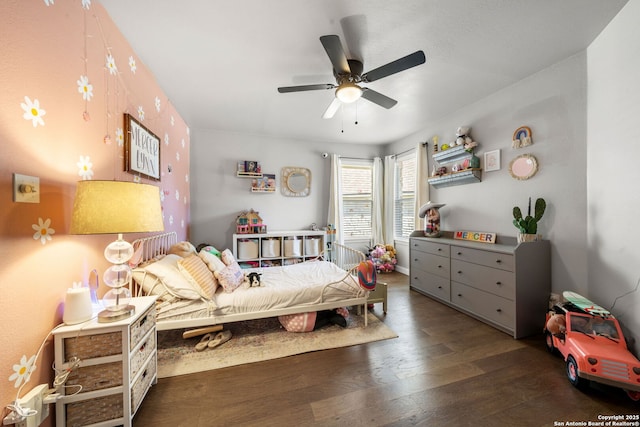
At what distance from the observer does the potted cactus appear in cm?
235

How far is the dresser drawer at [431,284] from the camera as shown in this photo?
10.0ft

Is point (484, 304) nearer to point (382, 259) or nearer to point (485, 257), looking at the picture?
point (485, 257)

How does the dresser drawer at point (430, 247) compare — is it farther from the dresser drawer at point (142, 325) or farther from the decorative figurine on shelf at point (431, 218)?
the dresser drawer at point (142, 325)

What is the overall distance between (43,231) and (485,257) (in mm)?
3514

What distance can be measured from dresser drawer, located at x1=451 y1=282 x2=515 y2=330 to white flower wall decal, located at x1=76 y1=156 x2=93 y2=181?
364 centimetres

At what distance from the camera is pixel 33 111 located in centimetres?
110

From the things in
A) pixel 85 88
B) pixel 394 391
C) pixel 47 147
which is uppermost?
pixel 85 88

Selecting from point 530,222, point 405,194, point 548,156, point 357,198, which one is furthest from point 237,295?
point 405,194

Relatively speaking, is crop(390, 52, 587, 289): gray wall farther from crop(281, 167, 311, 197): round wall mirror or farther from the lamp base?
the lamp base

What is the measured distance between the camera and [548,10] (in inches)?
66.2

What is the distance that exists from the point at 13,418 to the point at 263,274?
2067mm

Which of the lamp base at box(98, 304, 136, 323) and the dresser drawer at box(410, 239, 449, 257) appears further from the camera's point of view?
the dresser drawer at box(410, 239, 449, 257)

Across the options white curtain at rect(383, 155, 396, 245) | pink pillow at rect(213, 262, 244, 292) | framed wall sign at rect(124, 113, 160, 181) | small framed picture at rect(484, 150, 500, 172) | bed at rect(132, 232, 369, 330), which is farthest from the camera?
white curtain at rect(383, 155, 396, 245)

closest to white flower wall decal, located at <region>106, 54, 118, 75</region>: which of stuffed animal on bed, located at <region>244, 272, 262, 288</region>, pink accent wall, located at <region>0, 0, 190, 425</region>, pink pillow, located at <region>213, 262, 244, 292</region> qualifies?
pink accent wall, located at <region>0, 0, 190, 425</region>
